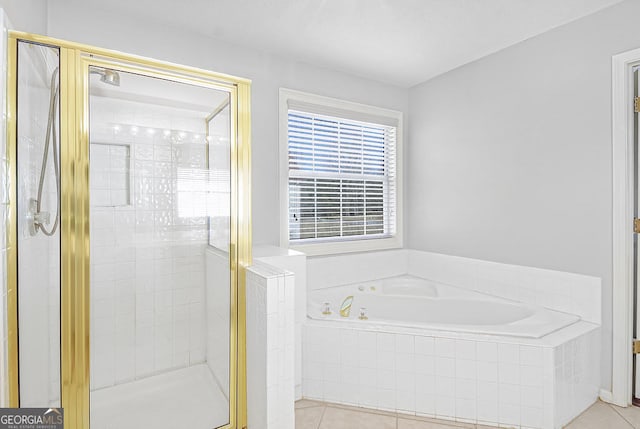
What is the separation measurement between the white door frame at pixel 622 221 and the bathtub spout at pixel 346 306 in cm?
172

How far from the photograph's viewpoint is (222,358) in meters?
1.81

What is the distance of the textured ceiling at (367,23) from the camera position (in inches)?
85.2

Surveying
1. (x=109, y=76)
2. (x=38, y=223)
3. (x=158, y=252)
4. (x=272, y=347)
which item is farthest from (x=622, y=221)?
(x=38, y=223)

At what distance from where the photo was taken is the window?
3.00m

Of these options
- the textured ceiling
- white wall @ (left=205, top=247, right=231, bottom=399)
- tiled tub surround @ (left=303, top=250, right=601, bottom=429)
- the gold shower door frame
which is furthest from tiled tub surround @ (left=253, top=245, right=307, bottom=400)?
the textured ceiling

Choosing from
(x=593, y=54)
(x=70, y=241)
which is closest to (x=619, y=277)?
(x=593, y=54)

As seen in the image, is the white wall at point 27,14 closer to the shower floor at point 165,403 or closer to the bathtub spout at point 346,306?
the shower floor at point 165,403

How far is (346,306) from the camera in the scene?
288cm

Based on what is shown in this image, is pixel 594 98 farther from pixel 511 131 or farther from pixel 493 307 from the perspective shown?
pixel 493 307

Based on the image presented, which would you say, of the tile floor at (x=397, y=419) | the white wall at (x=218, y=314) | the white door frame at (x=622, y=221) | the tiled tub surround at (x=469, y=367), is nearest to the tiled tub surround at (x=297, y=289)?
the tiled tub surround at (x=469, y=367)

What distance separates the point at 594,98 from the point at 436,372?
6.58 ft

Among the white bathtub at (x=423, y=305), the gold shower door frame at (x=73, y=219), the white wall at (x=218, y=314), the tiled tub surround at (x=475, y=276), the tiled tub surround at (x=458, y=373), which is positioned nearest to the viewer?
the gold shower door frame at (x=73, y=219)

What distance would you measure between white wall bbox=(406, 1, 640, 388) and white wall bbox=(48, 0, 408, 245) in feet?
2.43

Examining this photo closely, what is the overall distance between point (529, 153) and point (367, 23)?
1521 millimetres
